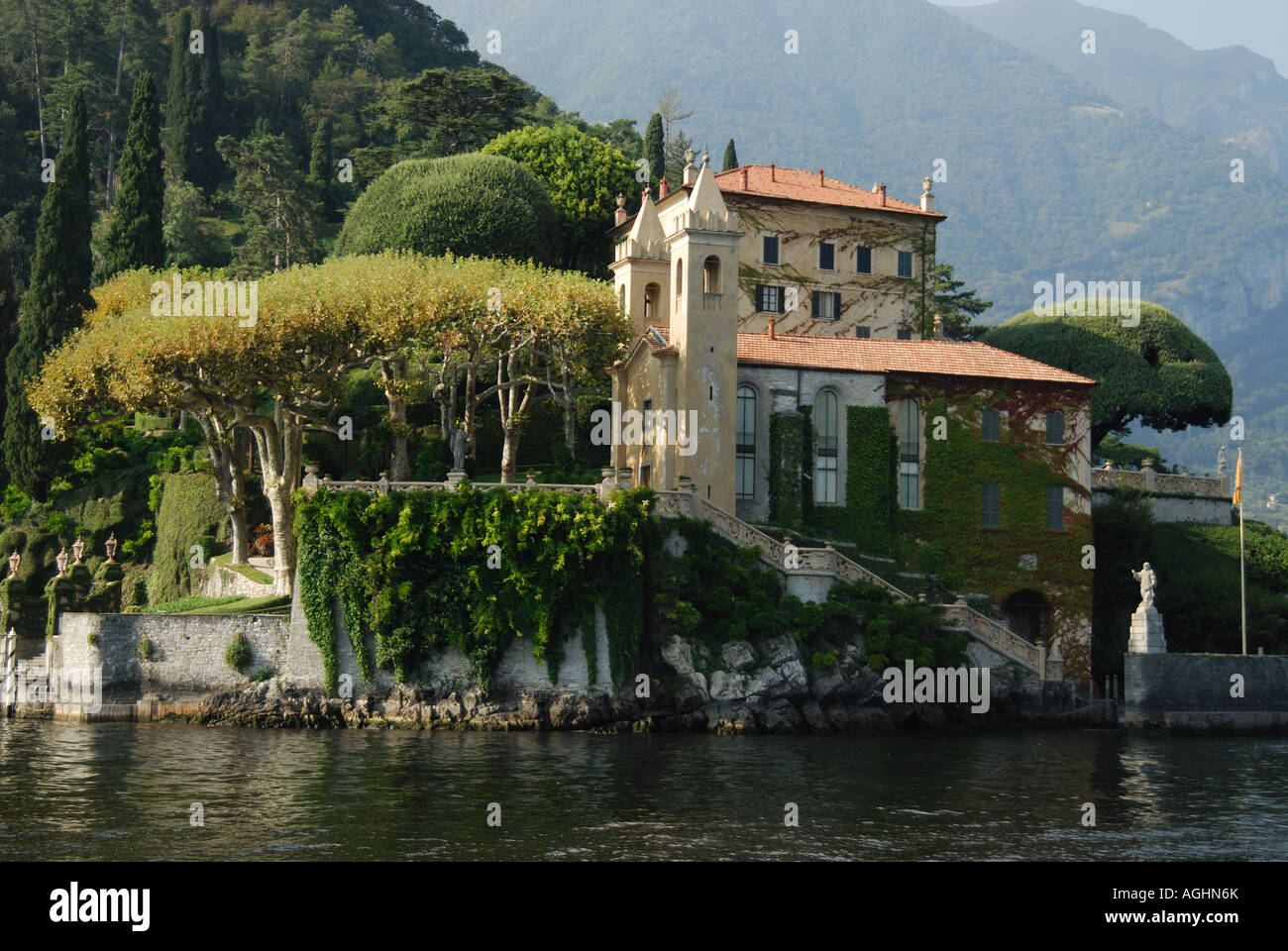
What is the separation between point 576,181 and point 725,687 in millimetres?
34102

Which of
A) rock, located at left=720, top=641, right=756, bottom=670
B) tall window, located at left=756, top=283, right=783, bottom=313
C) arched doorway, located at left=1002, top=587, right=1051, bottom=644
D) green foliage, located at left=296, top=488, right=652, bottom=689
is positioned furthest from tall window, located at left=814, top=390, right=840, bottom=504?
green foliage, located at left=296, top=488, right=652, bottom=689

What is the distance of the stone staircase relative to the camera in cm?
5128

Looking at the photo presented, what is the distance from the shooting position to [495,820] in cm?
3195

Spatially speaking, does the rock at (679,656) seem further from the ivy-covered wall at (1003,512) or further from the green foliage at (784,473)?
the ivy-covered wall at (1003,512)

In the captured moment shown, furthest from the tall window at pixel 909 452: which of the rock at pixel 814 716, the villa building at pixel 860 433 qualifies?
the rock at pixel 814 716

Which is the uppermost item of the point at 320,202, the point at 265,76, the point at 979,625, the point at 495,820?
the point at 265,76

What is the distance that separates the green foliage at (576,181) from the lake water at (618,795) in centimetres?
3372

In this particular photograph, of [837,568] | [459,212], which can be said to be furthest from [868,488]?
[459,212]

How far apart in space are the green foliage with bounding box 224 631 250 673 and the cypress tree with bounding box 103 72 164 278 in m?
25.9

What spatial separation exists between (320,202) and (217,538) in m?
41.0

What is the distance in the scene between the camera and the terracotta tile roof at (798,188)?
6762cm
